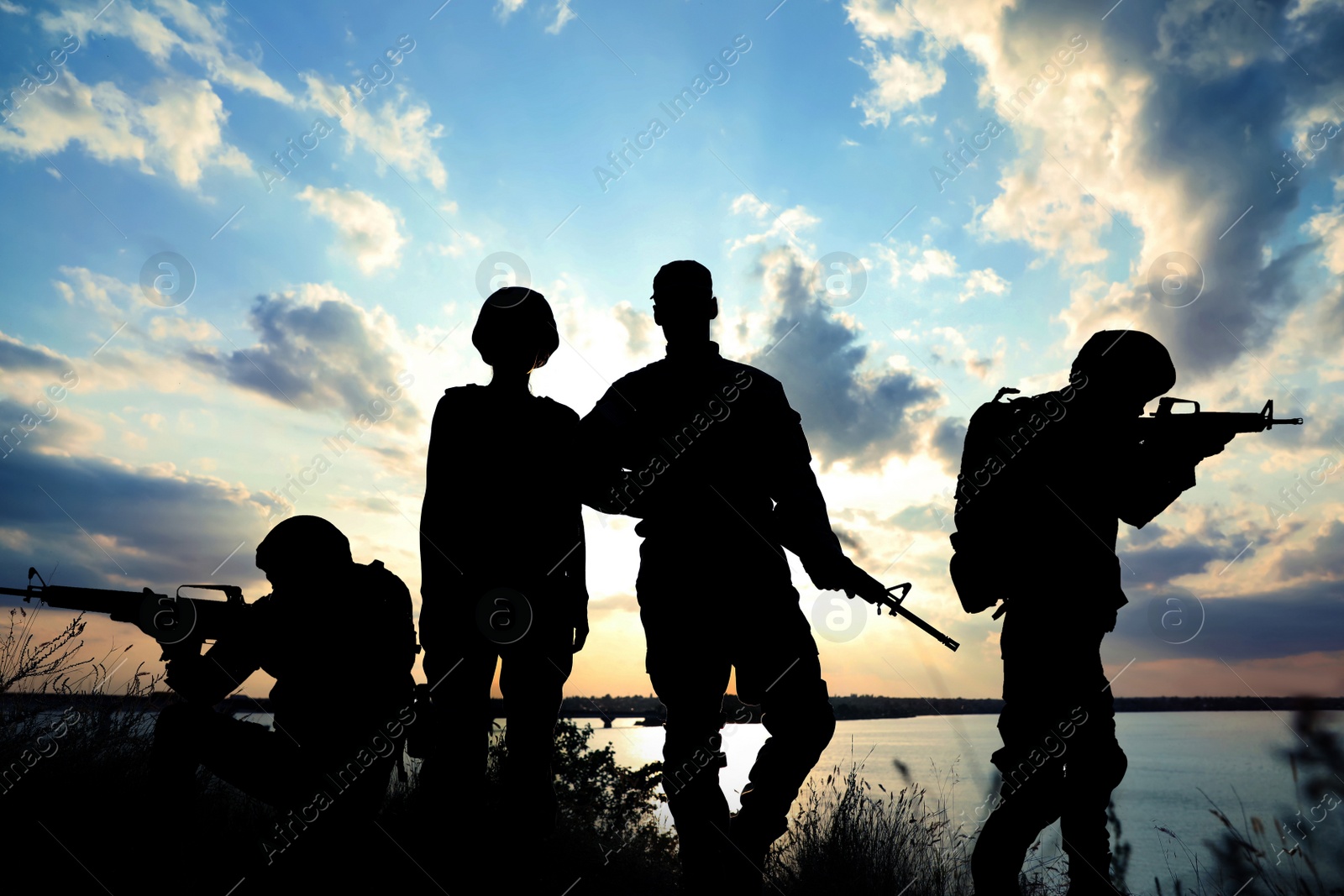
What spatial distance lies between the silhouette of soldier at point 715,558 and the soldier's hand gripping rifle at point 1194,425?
1.64 meters

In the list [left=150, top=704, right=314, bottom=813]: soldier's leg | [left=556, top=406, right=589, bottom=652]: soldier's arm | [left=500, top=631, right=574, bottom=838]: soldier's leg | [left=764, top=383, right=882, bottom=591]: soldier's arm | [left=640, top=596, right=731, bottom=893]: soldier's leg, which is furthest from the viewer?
[left=556, top=406, right=589, bottom=652]: soldier's arm

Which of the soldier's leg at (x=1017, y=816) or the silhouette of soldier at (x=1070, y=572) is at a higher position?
the silhouette of soldier at (x=1070, y=572)

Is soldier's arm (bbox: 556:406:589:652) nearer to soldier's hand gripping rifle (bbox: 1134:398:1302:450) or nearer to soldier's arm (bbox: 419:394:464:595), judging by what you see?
soldier's arm (bbox: 419:394:464:595)

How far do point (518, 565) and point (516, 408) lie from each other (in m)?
0.90

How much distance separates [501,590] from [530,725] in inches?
27.7

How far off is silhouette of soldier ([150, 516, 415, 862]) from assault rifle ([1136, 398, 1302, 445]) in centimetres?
384

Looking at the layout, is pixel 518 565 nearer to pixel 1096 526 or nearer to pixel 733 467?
pixel 733 467

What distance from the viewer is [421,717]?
3502 millimetres

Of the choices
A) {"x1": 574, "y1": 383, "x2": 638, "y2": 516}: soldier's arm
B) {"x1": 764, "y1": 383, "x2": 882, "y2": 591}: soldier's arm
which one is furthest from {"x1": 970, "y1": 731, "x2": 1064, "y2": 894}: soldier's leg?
{"x1": 574, "y1": 383, "x2": 638, "y2": 516}: soldier's arm

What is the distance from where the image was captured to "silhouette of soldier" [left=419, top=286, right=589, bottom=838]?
3.57m

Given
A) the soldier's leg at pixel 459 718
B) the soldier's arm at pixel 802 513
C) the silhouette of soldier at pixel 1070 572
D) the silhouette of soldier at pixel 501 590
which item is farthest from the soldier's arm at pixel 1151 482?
the soldier's leg at pixel 459 718

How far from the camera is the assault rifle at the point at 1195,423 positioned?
3.53 meters

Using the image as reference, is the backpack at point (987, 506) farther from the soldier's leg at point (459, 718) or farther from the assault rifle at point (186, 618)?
the assault rifle at point (186, 618)

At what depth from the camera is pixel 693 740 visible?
3.03 metres
